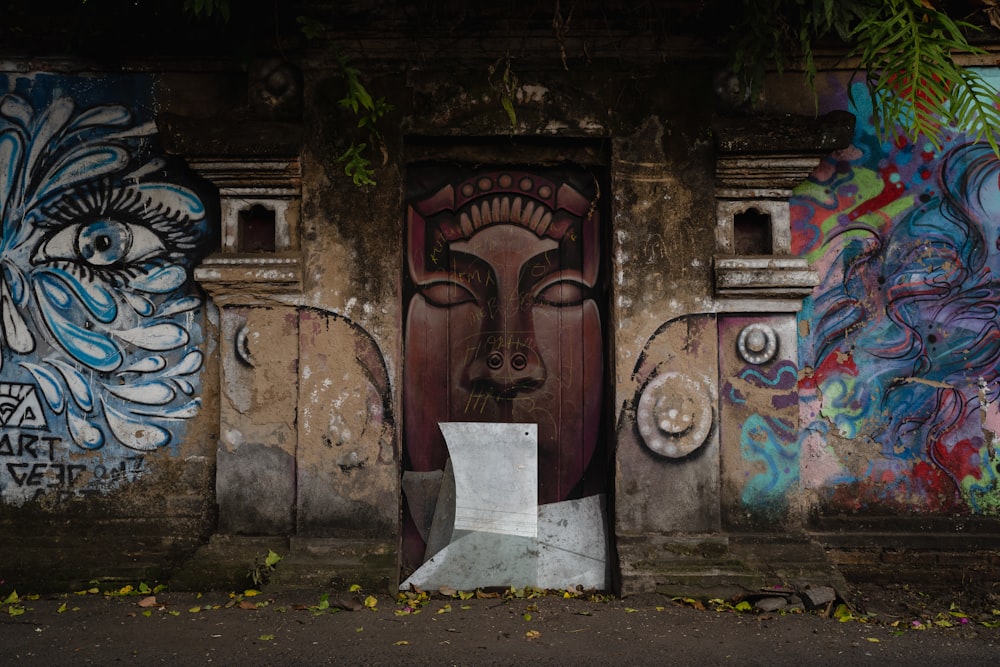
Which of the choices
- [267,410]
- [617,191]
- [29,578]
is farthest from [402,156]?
[29,578]

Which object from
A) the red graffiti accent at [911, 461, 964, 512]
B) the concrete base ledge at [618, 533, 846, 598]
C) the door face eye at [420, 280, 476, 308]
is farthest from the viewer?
the door face eye at [420, 280, 476, 308]

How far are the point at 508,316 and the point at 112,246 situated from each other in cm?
220

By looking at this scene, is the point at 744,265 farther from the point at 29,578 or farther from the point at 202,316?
the point at 29,578

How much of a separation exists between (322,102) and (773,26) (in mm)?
2285

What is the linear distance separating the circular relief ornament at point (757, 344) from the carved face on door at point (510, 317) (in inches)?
29.7

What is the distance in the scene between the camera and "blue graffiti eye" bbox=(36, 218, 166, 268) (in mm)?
4660

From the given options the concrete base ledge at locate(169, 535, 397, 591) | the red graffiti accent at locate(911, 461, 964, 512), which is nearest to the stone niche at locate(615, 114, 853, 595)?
the red graffiti accent at locate(911, 461, 964, 512)

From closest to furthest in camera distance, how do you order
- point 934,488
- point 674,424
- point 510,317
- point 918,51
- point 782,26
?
1. point 918,51
2. point 782,26
3. point 674,424
4. point 934,488
5. point 510,317

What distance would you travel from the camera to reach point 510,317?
4.69 m

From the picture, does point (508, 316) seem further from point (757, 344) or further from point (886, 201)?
point (886, 201)

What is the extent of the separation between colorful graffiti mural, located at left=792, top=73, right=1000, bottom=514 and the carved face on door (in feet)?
3.86

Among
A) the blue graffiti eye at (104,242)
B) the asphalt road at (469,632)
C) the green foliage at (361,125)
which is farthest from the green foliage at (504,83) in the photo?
Result: the asphalt road at (469,632)

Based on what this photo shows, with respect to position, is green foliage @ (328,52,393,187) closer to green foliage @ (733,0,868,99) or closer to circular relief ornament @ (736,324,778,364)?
green foliage @ (733,0,868,99)

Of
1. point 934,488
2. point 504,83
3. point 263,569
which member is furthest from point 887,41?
point 263,569
